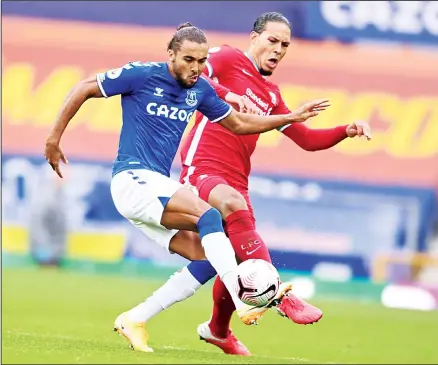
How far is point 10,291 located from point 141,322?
334 inches

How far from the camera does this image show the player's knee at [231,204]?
30.5 feet

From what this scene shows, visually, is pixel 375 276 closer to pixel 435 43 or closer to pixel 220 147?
pixel 435 43

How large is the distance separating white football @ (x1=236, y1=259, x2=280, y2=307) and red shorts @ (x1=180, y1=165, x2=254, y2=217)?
43.1 inches

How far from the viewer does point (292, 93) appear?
24172mm

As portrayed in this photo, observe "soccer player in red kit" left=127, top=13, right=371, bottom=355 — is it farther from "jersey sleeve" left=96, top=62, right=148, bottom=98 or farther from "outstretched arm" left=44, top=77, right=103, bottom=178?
"outstretched arm" left=44, top=77, right=103, bottom=178

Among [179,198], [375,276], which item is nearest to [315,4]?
[375,276]

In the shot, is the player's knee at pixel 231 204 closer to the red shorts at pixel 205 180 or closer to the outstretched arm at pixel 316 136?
the red shorts at pixel 205 180

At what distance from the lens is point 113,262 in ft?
75.0

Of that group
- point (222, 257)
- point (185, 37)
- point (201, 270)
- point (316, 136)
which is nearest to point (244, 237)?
point (201, 270)

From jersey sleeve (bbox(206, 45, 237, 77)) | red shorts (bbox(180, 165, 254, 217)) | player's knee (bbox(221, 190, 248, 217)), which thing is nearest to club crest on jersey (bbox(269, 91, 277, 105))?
jersey sleeve (bbox(206, 45, 237, 77))

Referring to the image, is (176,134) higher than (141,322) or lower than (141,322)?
higher

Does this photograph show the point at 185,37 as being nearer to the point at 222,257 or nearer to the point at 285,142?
the point at 222,257

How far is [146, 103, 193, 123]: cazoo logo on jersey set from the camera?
884cm

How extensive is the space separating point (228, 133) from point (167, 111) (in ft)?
4.04
